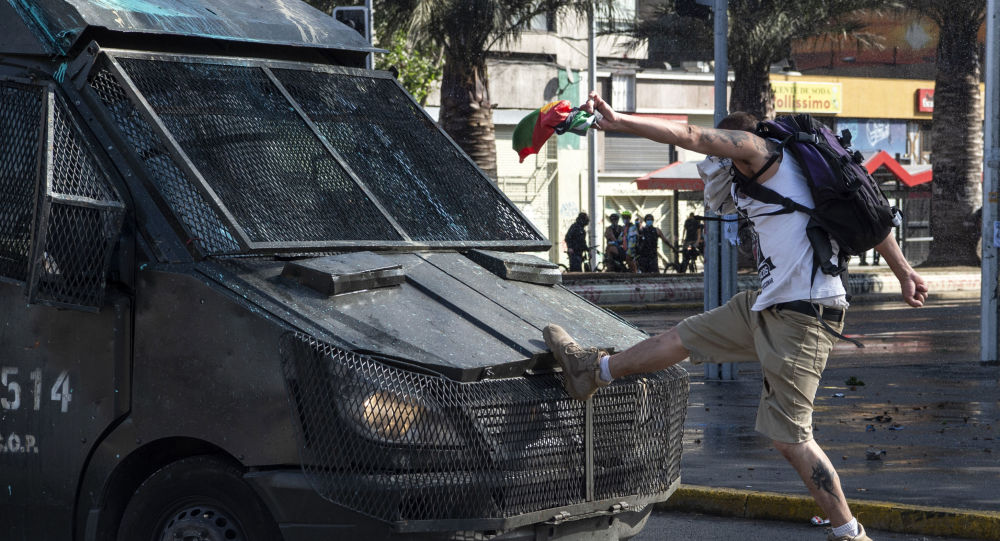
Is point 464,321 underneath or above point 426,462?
above

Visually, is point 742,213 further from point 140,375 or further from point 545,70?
point 545,70

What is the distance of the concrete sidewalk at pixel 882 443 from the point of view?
6.91 m

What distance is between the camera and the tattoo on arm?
17.5 feet

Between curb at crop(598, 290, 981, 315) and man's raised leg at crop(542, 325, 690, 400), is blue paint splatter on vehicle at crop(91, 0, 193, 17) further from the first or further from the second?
curb at crop(598, 290, 981, 315)

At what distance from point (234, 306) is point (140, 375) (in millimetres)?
499

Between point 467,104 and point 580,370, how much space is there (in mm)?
21254

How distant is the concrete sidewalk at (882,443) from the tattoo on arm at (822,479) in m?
1.54

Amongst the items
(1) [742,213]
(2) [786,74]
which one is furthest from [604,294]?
(2) [786,74]

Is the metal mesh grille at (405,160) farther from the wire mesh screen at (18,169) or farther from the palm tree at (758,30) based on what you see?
the palm tree at (758,30)

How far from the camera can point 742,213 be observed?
5527mm

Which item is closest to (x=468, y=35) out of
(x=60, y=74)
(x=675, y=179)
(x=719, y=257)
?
(x=675, y=179)

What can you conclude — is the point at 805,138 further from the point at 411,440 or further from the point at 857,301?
the point at 857,301

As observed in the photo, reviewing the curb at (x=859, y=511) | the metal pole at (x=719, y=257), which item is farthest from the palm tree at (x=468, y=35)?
the curb at (x=859, y=511)

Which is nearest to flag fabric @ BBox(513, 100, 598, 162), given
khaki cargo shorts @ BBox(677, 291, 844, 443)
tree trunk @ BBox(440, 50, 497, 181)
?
khaki cargo shorts @ BBox(677, 291, 844, 443)
